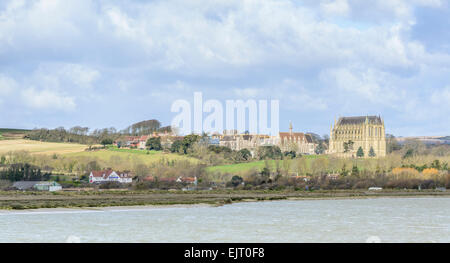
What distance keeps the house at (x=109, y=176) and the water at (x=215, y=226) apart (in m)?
52.4

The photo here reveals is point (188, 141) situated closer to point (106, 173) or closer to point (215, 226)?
point (106, 173)

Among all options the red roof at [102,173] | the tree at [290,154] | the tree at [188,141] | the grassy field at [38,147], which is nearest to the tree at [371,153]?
the tree at [290,154]

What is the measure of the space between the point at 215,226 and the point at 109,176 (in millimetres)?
71366

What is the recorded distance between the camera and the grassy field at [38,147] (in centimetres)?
13146

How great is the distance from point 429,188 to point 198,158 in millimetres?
53614

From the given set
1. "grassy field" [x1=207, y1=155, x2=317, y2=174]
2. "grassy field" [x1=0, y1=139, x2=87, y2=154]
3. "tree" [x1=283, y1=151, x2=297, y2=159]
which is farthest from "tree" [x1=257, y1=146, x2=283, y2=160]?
"grassy field" [x1=0, y1=139, x2=87, y2=154]

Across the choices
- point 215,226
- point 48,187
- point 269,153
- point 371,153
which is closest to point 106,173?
point 48,187

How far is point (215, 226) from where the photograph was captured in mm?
39000

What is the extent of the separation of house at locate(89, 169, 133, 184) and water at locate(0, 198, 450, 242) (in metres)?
52.4

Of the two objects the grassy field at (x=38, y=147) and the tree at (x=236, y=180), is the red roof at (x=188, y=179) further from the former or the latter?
the grassy field at (x=38, y=147)
